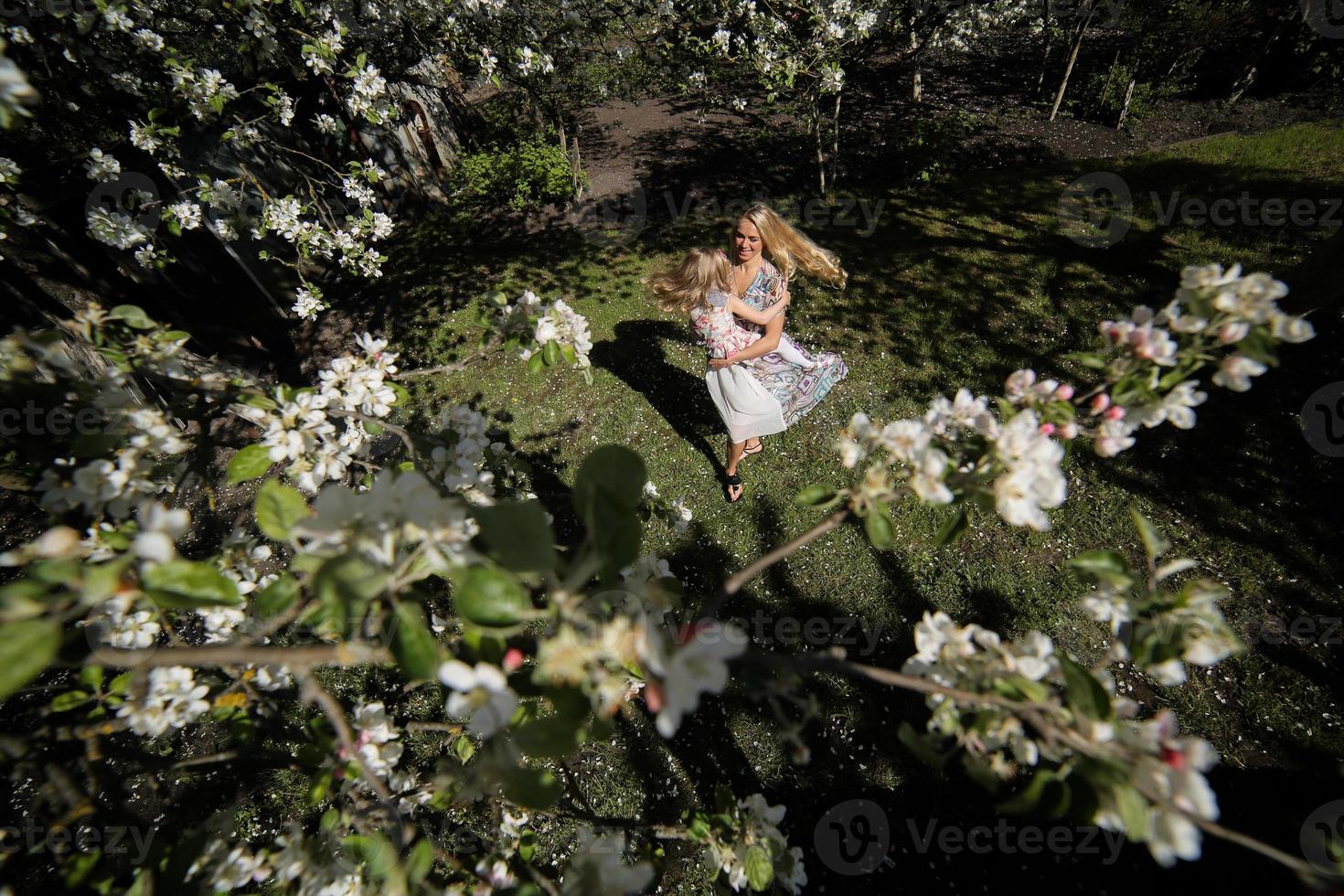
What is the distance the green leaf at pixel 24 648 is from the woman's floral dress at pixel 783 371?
4215 mm

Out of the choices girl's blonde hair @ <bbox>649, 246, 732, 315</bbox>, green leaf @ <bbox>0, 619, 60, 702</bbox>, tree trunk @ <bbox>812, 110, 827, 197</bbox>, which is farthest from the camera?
tree trunk @ <bbox>812, 110, 827, 197</bbox>

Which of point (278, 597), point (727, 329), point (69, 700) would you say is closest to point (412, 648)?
point (278, 597)

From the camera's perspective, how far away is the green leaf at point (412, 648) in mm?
1052

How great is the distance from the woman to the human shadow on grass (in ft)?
2.80

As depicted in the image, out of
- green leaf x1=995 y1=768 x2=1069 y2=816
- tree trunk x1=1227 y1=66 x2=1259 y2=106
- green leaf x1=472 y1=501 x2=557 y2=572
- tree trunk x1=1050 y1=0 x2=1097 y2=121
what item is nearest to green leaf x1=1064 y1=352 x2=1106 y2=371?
green leaf x1=995 y1=768 x2=1069 y2=816

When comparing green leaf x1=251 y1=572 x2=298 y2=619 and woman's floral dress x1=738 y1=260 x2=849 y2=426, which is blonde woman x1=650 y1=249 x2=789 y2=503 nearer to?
woman's floral dress x1=738 y1=260 x2=849 y2=426

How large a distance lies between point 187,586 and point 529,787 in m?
0.85

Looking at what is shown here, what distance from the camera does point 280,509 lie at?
131 centimetres

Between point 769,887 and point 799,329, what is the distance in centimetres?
573

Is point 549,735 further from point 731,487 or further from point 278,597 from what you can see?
point 731,487

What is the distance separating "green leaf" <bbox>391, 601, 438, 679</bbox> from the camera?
105cm

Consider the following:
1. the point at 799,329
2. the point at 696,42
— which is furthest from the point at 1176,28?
the point at 799,329

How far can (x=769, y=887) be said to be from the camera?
2434mm

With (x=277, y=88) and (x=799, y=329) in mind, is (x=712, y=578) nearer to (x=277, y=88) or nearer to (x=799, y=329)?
(x=799, y=329)
